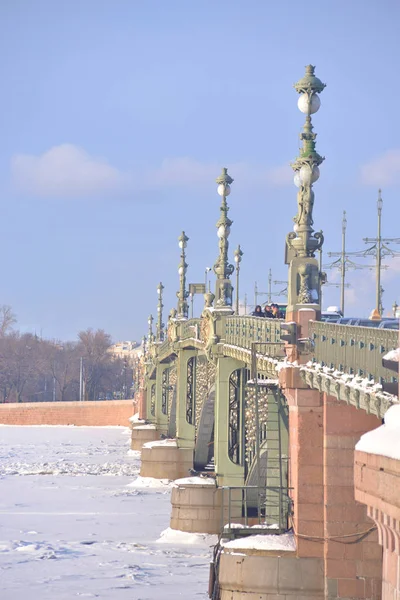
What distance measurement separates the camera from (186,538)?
1190 inches

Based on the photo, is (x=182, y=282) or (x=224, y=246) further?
(x=182, y=282)

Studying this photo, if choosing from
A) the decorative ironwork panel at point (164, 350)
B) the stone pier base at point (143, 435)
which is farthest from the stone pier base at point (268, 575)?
the stone pier base at point (143, 435)

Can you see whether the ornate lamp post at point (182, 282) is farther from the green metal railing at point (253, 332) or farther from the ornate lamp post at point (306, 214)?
the ornate lamp post at point (306, 214)

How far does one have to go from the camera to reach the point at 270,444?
84.8 ft

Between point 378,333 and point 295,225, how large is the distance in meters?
4.86

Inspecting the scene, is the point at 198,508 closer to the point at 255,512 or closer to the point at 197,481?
the point at 197,481

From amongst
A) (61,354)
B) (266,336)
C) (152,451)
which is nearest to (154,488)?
(152,451)

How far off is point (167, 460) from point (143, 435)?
20.6 m

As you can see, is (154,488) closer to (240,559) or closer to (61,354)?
(240,559)

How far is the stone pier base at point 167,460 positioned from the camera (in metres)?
43.7

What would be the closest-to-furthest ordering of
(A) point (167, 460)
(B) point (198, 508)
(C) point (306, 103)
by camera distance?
(C) point (306, 103), (B) point (198, 508), (A) point (167, 460)

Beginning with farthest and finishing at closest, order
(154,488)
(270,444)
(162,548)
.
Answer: (154,488)
(162,548)
(270,444)

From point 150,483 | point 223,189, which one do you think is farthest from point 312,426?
point 150,483

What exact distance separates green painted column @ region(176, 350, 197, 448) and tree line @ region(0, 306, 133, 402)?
91894 mm
